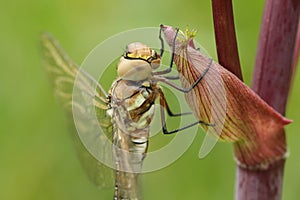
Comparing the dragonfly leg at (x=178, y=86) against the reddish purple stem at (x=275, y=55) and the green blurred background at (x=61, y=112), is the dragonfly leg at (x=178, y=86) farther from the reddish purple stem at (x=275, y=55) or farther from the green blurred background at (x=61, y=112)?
the green blurred background at (x=61, y=112)

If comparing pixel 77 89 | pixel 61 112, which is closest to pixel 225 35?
pixel 77 89

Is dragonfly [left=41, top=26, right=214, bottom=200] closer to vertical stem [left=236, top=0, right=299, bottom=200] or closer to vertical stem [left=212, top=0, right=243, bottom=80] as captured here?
vertical stem [left=212, top=0, right=243, bottom=80]

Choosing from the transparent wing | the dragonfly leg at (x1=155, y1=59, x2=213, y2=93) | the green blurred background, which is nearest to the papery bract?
the dragonfly leg at (x1=155, y1=59, x2=213, y2=93)

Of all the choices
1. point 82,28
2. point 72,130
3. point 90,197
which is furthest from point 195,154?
point 72,130

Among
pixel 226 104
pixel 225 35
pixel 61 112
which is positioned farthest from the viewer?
pixel 61 112

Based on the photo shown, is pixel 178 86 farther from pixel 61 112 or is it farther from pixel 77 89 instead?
pixel 61 112

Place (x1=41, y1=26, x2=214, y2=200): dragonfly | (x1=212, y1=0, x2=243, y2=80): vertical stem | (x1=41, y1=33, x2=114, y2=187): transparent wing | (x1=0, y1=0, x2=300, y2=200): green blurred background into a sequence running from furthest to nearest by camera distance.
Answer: (x1=0, y1=0, x2=300, y2=200): green blurred background
(x1=41, y1=33, x2=114, y2=187): transparent wing
(x1=41, y1=26, x2=214, y2=200): dragonfly
(x1=212, y1=0, x2=243, y2=80): vertical stem

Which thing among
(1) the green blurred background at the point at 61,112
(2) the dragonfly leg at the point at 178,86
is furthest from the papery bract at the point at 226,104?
(1) the green blurred background at the point at 61,112

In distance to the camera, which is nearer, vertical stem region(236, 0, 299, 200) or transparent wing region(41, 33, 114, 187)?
vertical stem region(236, 0, 299, 200)
